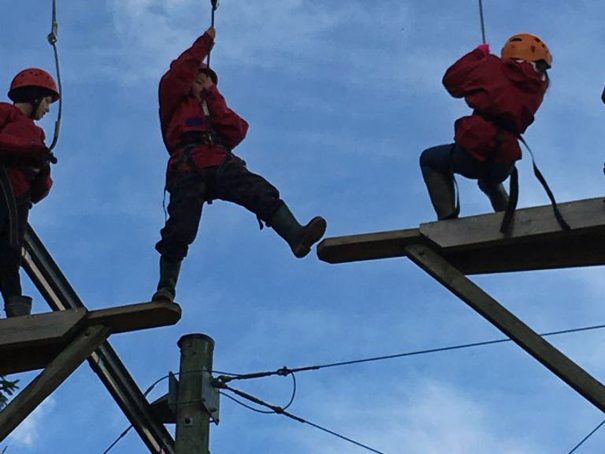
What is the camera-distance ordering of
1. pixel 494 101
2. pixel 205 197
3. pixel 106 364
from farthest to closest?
pixel 106 364, pixel 205 197, pixel 494 101

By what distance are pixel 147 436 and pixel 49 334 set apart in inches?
67.4

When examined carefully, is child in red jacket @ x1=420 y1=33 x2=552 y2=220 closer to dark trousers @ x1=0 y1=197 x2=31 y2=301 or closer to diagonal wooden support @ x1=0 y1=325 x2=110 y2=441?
diagonal wooden support @ x1=0 y1=325 x2=110 y2=441

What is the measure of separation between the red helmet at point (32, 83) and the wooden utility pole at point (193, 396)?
5.26 feet

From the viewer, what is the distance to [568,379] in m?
6.44

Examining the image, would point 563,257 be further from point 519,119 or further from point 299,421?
point 299,421

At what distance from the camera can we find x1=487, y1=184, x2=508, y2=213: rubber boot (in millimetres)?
7586

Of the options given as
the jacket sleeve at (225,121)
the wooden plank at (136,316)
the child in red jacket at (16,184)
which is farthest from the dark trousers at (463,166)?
the child in red jacket at (16,184)

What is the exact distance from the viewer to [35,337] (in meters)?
7.23

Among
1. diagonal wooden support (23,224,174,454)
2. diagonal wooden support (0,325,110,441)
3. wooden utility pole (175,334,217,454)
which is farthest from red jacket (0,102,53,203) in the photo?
wooden utility pole (175,334,217,454)

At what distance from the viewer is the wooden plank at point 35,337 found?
7.22m

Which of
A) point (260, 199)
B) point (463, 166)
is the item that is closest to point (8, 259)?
point (260, 199)

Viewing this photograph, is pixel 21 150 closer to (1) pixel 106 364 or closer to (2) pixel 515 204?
(1) pixel 106 364

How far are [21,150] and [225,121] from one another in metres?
1.10

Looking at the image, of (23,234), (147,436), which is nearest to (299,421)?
(147,436)
